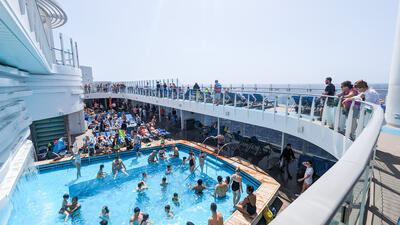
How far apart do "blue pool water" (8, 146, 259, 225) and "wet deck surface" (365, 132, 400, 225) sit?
16.8ft

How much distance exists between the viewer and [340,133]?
5.17 meters

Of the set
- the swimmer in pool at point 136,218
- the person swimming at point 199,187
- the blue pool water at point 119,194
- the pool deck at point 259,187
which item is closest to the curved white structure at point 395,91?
the pool deck at point 259,187

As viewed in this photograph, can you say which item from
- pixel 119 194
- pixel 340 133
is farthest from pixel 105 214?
pixel 340 133

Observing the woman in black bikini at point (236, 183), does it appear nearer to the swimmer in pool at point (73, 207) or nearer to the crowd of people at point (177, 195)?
the crowd of people at point (177, 195)

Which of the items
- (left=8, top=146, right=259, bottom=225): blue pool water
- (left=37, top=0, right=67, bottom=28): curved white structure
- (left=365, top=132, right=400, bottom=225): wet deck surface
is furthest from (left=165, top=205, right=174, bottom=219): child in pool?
(left=37, top=0, right=67, bottom=28): curved white structure

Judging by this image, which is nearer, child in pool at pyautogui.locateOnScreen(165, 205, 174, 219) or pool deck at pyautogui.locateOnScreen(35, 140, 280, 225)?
pool deck at pyautogui.locateOnScreen(35, 140, 280, 225)

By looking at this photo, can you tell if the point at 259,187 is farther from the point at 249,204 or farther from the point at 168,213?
the point at 168,213

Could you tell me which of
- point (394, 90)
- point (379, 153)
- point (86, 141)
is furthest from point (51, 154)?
point (394, 90)

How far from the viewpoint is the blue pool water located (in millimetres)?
7020

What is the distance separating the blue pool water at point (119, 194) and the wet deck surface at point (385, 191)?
513 cm

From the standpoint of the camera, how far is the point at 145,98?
2270 centimetres

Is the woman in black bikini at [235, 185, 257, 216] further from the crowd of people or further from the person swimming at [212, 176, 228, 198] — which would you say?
the person swimming at [212, 176, 228, 198]

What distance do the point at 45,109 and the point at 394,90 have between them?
52.6 ft

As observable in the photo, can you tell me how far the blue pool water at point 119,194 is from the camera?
276 inches
